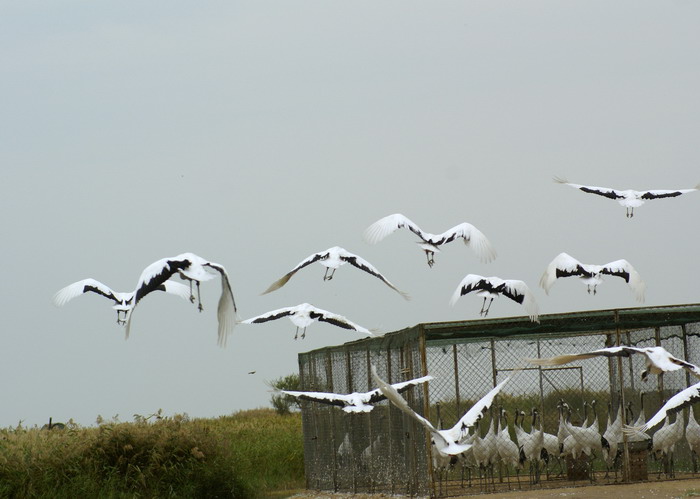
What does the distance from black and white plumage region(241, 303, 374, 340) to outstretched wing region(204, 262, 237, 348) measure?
225 cm

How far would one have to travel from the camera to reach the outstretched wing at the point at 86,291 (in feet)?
46.6

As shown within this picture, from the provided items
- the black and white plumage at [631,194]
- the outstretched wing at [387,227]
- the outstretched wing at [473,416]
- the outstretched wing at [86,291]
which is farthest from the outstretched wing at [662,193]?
the outstretched wing at [86,291]

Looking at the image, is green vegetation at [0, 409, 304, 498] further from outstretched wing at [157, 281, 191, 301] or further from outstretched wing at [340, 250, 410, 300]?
outstretched wing at [340, 250, 410, 300]

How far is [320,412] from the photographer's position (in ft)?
52.4

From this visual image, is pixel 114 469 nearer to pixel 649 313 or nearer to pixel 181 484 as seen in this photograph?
pixel 181 484

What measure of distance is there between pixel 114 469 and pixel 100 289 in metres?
2.50

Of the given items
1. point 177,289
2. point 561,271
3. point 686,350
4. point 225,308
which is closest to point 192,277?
point 225,308

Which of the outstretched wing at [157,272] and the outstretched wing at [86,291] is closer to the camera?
the outstretched wing at [157,272]

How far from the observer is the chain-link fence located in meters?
12.2

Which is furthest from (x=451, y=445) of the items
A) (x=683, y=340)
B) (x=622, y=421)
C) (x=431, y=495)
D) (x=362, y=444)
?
(x=683, y=340)

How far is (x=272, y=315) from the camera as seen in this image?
12.9 metres

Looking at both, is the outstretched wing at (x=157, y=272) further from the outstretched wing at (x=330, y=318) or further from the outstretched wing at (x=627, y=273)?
the outstretched wing at (x=627, y=273)

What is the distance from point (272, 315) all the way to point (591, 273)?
463 centimetres

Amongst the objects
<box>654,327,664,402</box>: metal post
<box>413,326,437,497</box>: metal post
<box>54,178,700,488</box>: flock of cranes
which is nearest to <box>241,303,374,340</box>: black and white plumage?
<box>54,178,700,488</box>: flock of cranes
